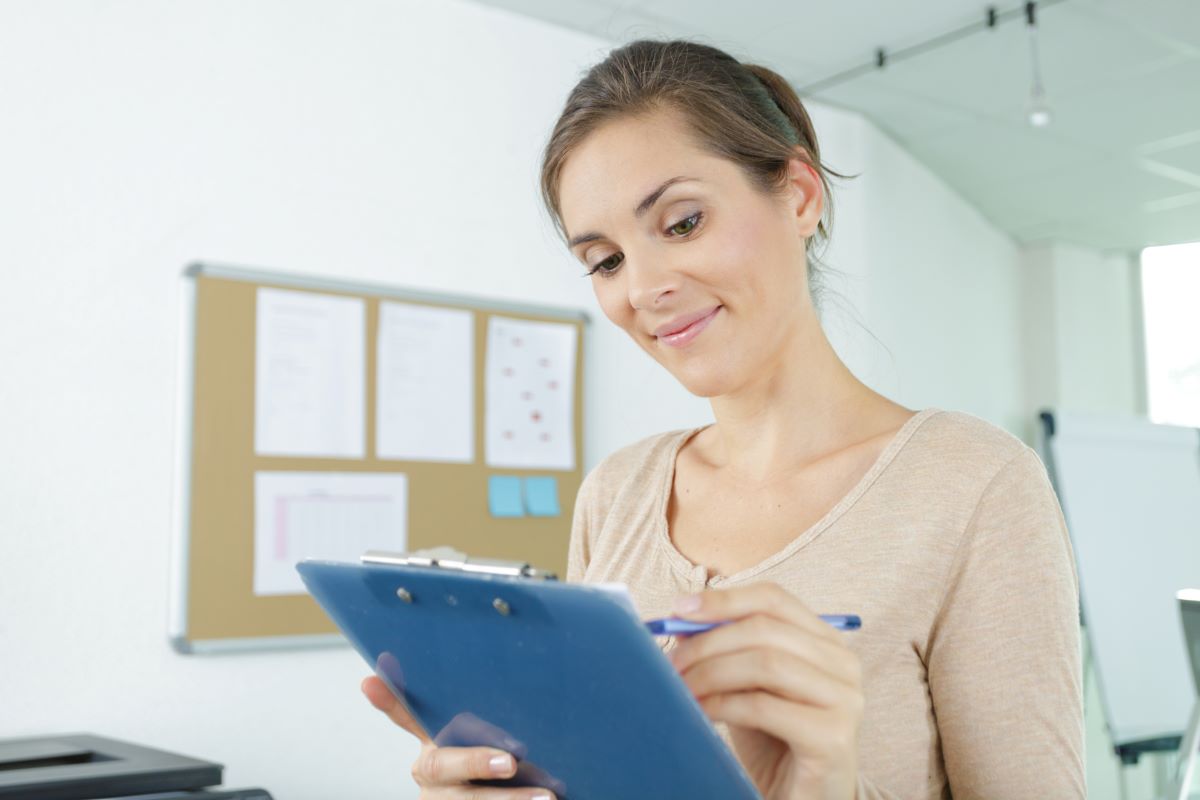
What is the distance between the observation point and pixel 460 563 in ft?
2.06

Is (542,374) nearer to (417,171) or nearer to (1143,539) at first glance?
(417,171)

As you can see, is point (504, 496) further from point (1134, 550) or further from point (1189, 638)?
point (1134, 550)

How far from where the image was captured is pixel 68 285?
6.68 feet

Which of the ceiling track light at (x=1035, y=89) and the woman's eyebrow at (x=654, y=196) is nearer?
the woman's eyebrow at (x=654, y=196)

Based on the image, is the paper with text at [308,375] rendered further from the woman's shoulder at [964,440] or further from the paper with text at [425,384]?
the woman's shoulder at [964,440]

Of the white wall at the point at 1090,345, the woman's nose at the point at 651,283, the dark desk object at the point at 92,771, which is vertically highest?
the white wall at the point at 1090,345

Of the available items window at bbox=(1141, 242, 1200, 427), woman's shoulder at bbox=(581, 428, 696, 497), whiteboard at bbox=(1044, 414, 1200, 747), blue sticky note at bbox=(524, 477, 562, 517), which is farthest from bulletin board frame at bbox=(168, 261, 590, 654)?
window at bbox=(1141, 242, 1200, 427)

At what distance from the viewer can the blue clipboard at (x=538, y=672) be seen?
549 millimetres

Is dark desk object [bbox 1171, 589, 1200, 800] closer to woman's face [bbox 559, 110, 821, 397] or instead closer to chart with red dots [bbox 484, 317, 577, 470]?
chart with red dots [bbox 484, 317, 577, 470]

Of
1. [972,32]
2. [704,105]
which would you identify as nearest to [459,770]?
[704,105]

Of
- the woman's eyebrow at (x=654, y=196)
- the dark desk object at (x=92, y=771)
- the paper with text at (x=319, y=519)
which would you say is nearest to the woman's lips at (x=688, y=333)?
the woman's eyebrow at (x=654, y=196)

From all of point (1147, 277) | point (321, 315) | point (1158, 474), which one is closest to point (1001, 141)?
point (1158, 474)

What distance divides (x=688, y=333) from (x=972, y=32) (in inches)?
90.9

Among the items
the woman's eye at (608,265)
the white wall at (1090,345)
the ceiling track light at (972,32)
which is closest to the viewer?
the woman's eye at (608,265)
